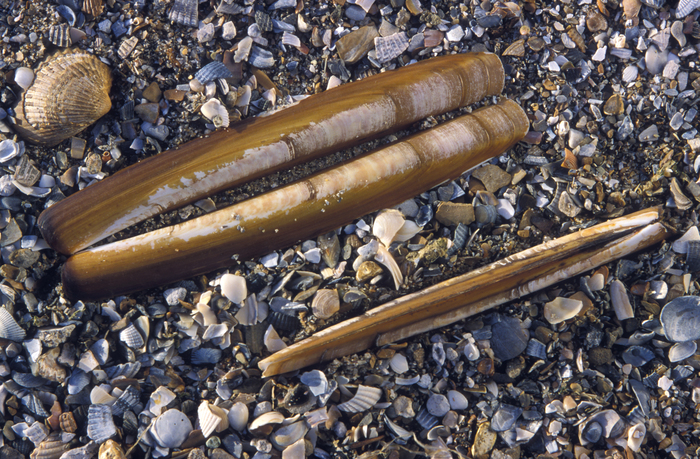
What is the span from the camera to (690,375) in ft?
7.02

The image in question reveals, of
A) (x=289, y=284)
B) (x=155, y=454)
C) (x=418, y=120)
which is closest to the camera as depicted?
(x=155, y=454)

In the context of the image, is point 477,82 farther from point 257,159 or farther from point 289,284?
point 289,284

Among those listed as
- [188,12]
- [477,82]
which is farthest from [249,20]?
[477,82]

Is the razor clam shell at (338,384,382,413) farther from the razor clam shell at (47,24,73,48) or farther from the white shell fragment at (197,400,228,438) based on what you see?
the razor clam shell at (47,24,73,48)

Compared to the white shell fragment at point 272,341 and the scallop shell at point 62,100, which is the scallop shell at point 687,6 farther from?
the scallop shell at point 62,100

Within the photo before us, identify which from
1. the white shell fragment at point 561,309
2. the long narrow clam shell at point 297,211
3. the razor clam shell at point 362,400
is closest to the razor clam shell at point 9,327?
the long narrow clam shell at point 297,211

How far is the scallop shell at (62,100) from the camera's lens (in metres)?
1.94

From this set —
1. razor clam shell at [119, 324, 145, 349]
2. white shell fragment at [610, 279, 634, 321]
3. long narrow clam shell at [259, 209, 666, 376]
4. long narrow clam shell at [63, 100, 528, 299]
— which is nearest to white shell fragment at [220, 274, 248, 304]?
long narrow clam shell at [63, 100, 528, 299]

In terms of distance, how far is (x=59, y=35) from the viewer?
2.03 meters

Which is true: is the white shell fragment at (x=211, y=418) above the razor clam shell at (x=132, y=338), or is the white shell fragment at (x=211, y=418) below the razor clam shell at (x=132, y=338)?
below

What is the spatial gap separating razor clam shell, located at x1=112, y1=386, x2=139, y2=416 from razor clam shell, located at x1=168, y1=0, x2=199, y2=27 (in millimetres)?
1754

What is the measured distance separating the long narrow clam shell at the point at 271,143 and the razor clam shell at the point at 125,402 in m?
0.70

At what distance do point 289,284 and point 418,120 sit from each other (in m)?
1.05

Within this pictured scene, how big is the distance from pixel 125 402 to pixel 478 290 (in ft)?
5.60
